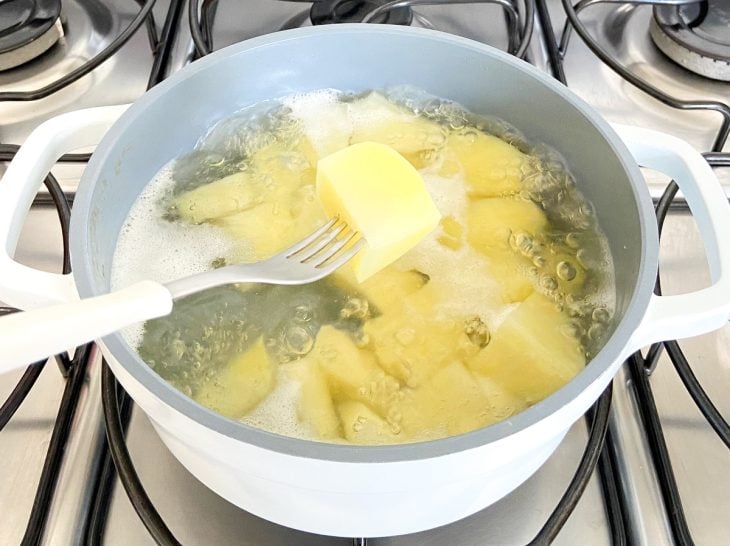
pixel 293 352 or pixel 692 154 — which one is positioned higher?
pixel 692 154

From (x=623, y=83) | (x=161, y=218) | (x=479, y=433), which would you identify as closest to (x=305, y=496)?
(x=479, y=433)

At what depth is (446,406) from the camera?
0.44 meters

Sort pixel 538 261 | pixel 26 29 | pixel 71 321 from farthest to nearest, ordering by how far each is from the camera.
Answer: pixel 26 29 < pixel 538 261 < pixel 71 321

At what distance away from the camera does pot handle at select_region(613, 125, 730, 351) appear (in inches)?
15.3

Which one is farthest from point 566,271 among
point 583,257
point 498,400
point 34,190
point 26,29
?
point 26,29

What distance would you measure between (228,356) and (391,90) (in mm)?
257

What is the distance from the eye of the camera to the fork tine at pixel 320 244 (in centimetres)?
48

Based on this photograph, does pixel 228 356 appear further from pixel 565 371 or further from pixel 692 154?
pixel 692 154

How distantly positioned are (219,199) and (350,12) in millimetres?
309

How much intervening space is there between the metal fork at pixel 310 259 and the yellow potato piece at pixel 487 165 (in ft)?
0.43

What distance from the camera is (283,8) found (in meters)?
0.80

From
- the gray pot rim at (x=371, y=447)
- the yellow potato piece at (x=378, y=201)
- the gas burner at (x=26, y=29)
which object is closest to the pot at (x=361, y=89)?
the gray pot rim at (x=371, y=447)

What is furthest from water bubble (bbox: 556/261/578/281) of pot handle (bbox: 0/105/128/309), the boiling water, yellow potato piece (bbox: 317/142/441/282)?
pot handle (bbox: 0/105/128/309)

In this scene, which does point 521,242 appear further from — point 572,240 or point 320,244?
point 320,244
